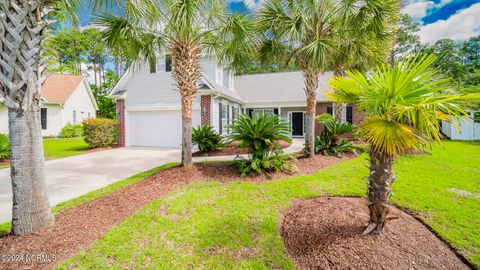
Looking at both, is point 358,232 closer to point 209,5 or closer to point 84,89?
point 209,5

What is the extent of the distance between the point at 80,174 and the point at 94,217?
159 inches

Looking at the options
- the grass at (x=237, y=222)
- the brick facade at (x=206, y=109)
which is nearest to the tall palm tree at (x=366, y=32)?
the grass at (x=237, y=222)

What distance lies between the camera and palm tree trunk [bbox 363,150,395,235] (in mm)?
2697

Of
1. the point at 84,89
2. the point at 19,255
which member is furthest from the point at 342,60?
the point at 84,89

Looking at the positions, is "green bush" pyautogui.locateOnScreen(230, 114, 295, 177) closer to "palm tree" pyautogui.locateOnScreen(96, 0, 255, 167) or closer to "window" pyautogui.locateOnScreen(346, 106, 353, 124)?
"palm tree" pyautogui.locateOnScreen(96, 0, 255, 167)

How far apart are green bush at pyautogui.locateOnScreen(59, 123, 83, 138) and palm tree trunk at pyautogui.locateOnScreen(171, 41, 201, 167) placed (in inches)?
784

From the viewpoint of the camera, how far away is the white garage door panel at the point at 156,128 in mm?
12312

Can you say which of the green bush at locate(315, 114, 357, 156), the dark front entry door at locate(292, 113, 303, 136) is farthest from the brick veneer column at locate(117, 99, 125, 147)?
the dark front entry door at locate(292, 113, 303, 136)

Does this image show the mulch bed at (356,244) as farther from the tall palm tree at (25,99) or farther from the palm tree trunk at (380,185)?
the tall palm tree at (25,99)

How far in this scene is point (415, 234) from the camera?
10.00 feet

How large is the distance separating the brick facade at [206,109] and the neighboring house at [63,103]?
1576 cm

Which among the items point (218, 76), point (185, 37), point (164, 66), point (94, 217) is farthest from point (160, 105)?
point (94, 217)

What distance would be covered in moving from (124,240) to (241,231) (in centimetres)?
166

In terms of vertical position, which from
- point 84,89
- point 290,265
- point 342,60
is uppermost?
point 84,89
